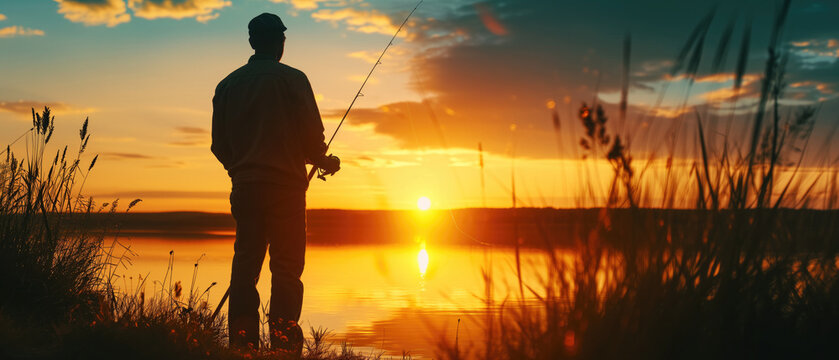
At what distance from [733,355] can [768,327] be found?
20 cm

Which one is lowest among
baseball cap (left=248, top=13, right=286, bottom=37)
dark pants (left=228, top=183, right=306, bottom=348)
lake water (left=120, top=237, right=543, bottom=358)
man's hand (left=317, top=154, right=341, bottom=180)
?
lake water (left=120, top=237, right=543, bottom=358)

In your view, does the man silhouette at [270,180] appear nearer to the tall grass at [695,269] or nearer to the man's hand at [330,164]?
the man's hand at [330,164]

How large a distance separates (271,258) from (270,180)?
1.71ft

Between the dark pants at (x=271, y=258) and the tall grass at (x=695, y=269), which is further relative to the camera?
the dark pants at (x=271, y=258)

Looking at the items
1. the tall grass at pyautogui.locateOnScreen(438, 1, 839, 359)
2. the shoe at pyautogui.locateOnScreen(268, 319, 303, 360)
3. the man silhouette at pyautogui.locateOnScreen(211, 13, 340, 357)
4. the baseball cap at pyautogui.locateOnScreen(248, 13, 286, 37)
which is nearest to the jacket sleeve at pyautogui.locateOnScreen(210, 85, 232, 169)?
the man silhouette at pyautogui.locateOnScreen(211, 13, 340, 357)

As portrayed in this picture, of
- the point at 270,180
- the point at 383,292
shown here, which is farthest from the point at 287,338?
the point at 383,292

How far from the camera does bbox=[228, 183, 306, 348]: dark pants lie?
15.1 feet

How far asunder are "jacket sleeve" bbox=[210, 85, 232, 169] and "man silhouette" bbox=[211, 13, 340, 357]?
55mm

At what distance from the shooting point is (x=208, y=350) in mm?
3953

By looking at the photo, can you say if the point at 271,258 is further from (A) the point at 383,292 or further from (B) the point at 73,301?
(A) the point at 383,292

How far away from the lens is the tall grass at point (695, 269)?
8.29ft

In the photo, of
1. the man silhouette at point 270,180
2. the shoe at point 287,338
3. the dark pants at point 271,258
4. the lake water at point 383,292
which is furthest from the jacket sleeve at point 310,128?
the shoe at point 287,338

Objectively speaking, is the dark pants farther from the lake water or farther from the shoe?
the lake water

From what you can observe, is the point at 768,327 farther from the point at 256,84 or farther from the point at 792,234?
the point at 256,84
